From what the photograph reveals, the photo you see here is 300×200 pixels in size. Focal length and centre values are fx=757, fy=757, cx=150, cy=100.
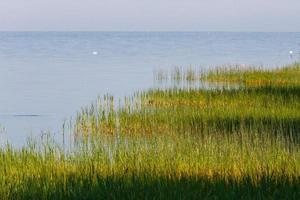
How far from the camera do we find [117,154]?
1348 cm

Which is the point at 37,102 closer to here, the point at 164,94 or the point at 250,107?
the point at 164,94

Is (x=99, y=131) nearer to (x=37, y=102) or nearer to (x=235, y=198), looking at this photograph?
(x=235, y=198)

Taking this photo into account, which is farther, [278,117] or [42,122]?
[42,122]

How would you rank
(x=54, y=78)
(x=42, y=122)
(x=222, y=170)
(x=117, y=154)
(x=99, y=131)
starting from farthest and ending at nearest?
(x=54, y=78)
(x=42, y=122)
(x=99, y=131)
(x=117, y=154)
(x=222, y=170)

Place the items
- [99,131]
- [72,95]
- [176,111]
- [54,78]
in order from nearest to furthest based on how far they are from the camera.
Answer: [99,131]
[176,111]
[72,95]
[54,78]

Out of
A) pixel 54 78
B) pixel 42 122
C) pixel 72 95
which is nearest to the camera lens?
pixel 42 122

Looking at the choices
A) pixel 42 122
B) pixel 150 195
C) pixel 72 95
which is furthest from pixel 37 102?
pixel 150 195

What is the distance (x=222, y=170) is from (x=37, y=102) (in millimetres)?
19700

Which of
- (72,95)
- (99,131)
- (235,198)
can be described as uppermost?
(72,95)

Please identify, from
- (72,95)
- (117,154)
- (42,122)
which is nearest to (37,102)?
(72,95)

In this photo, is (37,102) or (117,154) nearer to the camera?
(117,154)

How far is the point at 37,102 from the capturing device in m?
31.4

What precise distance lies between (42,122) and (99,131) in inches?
231

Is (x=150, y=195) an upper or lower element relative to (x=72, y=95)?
lower
